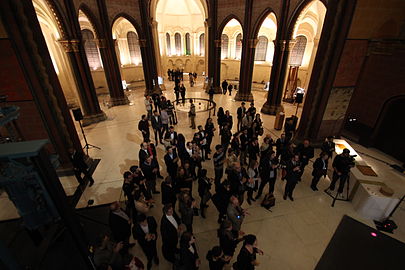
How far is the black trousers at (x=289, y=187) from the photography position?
5.80 m

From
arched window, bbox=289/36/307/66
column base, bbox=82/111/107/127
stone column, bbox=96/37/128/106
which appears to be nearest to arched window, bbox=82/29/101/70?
stone column, bbox=96/37/128/106

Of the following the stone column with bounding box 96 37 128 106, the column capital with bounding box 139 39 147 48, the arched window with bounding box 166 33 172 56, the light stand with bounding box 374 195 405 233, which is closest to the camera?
the light stand with bounding box 374 195 405 233

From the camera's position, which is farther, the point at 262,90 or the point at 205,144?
the point at 262,90

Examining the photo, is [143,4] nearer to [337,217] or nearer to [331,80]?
[331,80]

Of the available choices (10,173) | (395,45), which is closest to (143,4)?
(395,45)

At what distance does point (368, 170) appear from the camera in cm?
618

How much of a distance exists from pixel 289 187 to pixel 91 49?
847 inches

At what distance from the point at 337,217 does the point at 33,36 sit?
10037mm

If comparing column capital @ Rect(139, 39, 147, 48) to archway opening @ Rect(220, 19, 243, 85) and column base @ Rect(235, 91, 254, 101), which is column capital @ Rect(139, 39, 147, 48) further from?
archway opening @ Rect(220, 19, 243, 85)

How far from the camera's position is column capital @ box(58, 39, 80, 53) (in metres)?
9.90

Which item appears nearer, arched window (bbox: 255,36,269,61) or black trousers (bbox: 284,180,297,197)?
black trousers (bbox: 284,180,297,197)

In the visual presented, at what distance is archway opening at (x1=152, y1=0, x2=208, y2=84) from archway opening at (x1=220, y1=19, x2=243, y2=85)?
259 centimetres

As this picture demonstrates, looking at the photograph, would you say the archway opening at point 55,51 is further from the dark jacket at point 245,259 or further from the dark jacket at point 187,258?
the dark jacket at point 245,259

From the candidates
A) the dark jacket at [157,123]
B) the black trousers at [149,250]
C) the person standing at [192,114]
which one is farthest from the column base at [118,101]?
the black trousers at [149,250]
